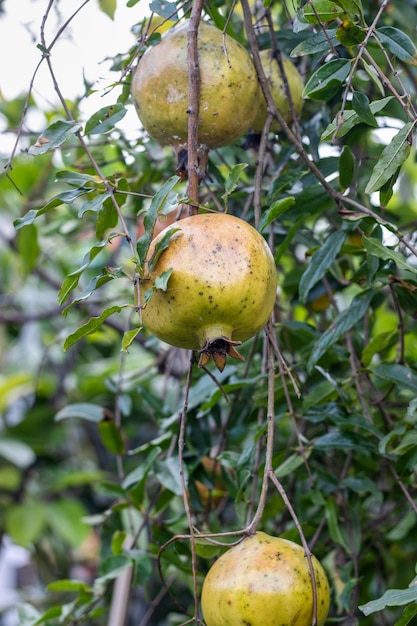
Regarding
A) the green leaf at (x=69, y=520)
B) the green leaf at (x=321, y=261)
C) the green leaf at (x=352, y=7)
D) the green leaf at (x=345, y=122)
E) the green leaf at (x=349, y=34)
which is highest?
the green leaf at (x=352, y=7)

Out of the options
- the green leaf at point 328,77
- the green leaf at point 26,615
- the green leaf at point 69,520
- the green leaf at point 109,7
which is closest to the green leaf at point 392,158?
the green leaf at point 328,77

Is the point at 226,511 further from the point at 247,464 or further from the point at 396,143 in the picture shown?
the point at 396,143

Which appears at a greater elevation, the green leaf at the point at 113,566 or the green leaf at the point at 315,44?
the green leaf at the point at 315,44

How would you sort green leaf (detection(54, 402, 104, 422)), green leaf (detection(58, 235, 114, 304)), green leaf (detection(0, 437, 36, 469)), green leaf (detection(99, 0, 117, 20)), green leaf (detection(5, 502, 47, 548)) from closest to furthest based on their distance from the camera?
green leaf (detection(58, 235, 114, 304)) → green leaf (detection(99, 0, 117, 20)) → green leaf (detection(54, 402, 104, 422)) → green leaf (detection(5, 502, 47, 548)) → green leaf (detection(0, 437, 36, 469))

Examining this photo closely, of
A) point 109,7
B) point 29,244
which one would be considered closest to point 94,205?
point 109,7

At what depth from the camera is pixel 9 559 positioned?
A: 3.91m

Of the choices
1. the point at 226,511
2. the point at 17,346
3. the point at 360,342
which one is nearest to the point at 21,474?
the point at 17,346

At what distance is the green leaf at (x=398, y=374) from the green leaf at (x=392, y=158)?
349mm

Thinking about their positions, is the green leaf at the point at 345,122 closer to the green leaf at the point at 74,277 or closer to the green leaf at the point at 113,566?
the green leaf at the point at 74,277

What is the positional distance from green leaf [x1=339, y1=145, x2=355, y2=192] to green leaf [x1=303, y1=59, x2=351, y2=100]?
19cm

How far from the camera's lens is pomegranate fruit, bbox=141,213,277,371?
2.54 feet

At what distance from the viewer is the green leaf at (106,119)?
1.02 m

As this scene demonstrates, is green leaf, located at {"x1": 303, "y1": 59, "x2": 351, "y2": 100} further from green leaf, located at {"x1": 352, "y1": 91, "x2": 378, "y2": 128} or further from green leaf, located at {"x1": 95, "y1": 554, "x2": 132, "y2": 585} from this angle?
green leaf, located at {"x1": 95, "y1": 554, "x2": 132, "y2": 585}

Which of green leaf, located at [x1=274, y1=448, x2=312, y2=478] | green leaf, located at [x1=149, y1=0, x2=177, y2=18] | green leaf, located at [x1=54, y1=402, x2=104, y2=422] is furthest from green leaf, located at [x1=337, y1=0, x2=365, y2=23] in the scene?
green leaf, located at [x1=54, y1=402, x2=104, y2=422]
